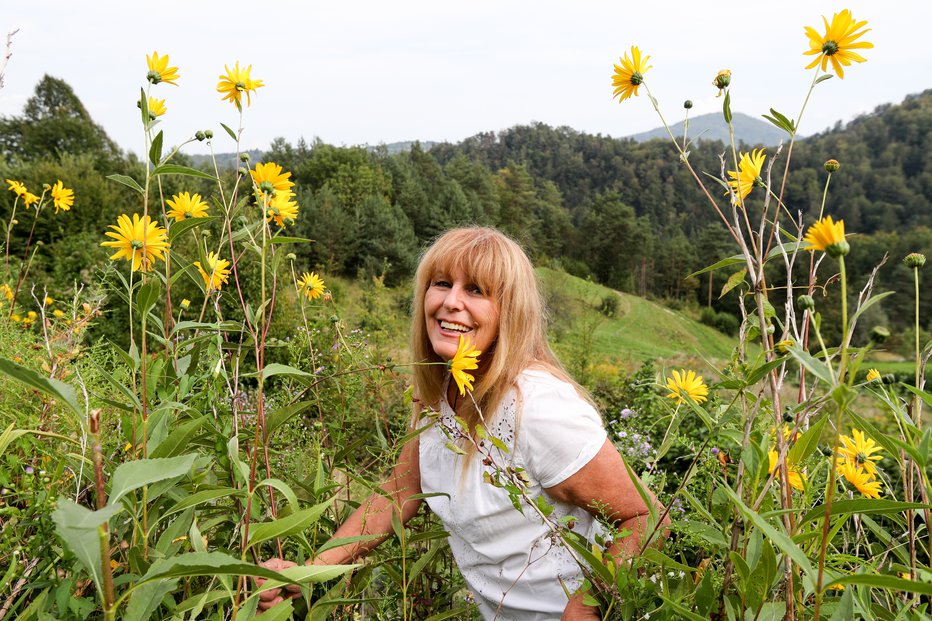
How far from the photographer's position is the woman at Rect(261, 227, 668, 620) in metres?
1.08

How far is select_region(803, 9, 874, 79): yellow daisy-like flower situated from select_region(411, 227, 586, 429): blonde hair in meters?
0.71

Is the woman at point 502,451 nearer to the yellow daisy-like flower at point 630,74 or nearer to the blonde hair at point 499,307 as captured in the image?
the blonde hair at point 499,307

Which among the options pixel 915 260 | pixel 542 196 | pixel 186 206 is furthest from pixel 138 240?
pixel 542 196

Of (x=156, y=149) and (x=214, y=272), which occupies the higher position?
(x=156, y=149)

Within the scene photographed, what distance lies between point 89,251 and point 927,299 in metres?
37.7

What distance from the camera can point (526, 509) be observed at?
1.13 meters

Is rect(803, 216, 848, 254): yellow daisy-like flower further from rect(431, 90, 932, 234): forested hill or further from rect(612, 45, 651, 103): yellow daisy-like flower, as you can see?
rect(431, 90, 932, 234): forested hill

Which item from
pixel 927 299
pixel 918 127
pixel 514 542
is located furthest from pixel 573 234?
pixel 514 542

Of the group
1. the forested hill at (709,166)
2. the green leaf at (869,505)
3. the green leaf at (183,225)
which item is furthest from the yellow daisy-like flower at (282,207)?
the forested hill at (709,166)

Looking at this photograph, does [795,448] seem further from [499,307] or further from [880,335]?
[499,307]

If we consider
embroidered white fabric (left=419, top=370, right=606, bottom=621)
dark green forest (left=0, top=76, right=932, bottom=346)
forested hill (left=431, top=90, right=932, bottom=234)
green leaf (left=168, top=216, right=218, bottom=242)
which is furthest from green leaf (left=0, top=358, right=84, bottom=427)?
forested hill (left=431, top=90, right=932, bottom=234)

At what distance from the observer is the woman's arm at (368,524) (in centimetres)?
80

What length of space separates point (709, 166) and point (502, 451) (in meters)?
49.9

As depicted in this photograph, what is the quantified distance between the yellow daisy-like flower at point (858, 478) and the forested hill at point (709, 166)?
132 ft
